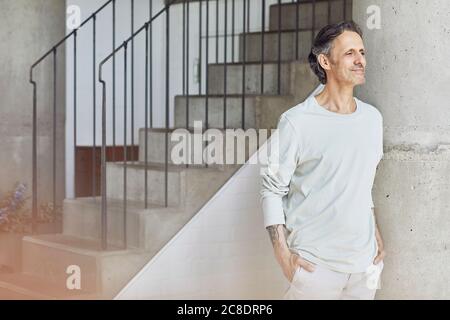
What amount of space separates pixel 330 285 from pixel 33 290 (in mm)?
2350

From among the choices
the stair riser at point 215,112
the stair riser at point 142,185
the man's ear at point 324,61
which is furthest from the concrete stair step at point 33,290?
the man's ear at point 324,61

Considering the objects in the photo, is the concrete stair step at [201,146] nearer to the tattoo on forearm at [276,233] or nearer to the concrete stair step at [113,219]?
the concrete stair step at [113,219]

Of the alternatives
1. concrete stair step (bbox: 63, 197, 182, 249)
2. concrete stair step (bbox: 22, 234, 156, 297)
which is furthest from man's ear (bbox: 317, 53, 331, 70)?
concrete stair step (bbox: 22, 234, 156, 297)

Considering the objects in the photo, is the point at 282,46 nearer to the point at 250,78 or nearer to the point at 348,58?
the point at 250,78

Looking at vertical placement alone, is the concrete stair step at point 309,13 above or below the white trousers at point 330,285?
above

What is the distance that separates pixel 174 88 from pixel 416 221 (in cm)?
400

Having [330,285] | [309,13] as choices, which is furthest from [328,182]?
[309,13]

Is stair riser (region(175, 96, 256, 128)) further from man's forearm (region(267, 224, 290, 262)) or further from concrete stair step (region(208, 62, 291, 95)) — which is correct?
man's forearm (region(267, 224, 290, 262))

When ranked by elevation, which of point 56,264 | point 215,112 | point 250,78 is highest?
point 250,78

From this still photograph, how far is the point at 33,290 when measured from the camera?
15.8 ft

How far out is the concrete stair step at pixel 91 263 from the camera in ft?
15.2

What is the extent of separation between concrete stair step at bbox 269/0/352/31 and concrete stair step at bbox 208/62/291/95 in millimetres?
585

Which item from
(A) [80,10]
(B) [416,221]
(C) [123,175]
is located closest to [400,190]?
(B) [416,221]

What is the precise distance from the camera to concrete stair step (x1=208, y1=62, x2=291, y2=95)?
5.09 metres
